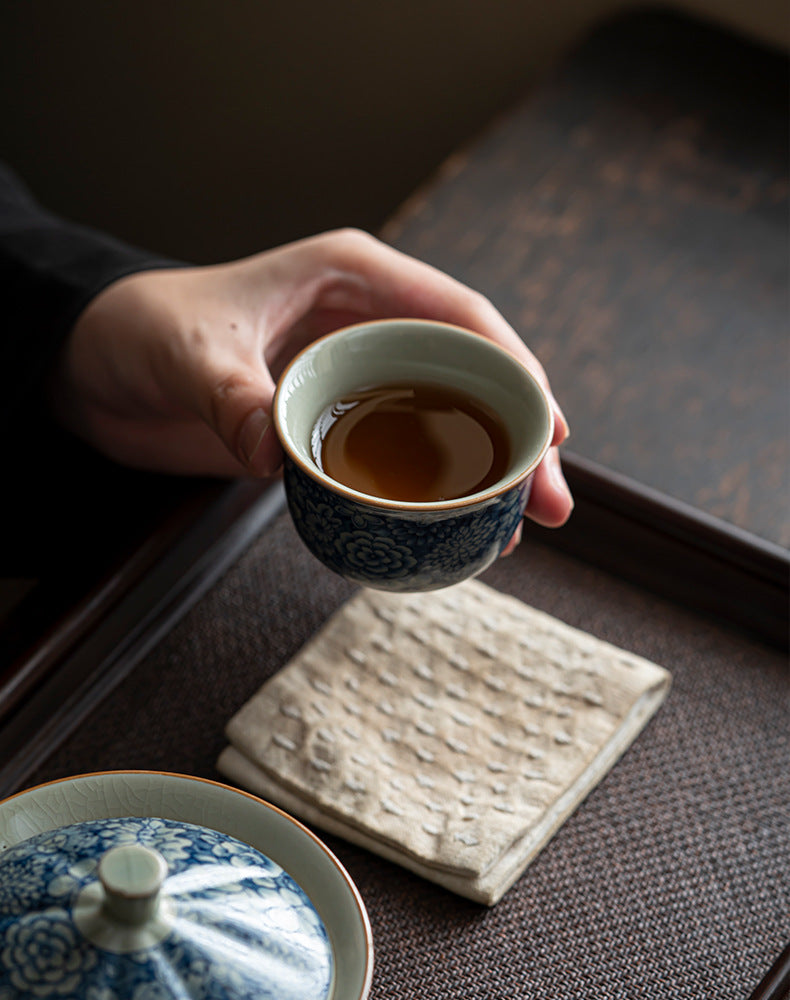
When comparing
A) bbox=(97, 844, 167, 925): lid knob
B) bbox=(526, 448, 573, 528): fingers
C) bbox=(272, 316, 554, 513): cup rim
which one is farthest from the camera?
bbox=(526, 448, 573, 528): fingers

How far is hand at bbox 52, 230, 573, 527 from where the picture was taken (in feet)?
1.93

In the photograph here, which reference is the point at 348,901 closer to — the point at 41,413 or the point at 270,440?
the point at 270,440

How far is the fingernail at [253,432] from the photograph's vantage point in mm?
505

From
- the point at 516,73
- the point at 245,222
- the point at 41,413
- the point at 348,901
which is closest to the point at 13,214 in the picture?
the point at 41,413

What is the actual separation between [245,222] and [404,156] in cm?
35

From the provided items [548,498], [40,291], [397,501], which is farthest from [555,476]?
[40,291]

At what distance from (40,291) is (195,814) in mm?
A: 414

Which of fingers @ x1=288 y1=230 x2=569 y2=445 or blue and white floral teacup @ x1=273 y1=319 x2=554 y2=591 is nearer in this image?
blue and white floral teacup @ x1=273 y1=319 x2=554 y2=591

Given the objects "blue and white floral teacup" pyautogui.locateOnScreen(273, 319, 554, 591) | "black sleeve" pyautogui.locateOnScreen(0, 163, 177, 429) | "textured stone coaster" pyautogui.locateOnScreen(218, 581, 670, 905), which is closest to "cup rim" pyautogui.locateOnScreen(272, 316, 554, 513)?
"blue and white floral teacup" pyautogui.locateOnScreen(273, 319, 554, 591)

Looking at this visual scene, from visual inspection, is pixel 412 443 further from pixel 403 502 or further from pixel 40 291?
pixel 40 291

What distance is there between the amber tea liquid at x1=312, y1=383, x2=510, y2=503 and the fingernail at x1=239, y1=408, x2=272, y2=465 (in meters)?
0.03

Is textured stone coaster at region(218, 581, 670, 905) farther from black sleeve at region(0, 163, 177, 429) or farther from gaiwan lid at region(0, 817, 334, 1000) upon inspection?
black sleeve at region(0, 163, 177, 429)

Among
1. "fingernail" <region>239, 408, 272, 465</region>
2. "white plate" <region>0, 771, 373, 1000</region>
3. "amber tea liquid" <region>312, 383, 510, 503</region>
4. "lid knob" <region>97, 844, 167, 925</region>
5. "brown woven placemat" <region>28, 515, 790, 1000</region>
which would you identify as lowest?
A: "brown woven placemat" <region>28, 515, 790, 1000</region>

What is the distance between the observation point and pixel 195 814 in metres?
0.40
